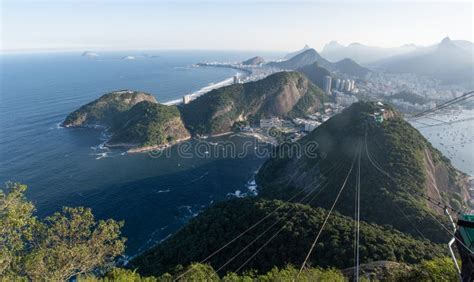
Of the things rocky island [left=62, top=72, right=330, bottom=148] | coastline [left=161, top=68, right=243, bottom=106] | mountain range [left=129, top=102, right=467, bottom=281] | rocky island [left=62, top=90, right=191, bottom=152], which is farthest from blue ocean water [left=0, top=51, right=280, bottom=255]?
coastline [left=161, top=68, right=243, bottom=106]

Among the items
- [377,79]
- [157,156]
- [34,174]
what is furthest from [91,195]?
[377,79]

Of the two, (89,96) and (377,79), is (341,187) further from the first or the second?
(377,79)

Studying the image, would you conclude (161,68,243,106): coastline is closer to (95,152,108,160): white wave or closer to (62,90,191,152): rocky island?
(62,90,191,152): rocky island

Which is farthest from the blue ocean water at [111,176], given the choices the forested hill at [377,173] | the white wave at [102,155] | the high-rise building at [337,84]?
the high-rise building at [337,84]

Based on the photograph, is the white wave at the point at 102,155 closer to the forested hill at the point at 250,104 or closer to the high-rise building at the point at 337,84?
the forested hill at the point at 250,104

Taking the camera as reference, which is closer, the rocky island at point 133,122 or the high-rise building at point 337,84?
the rocky island at point 133,122
